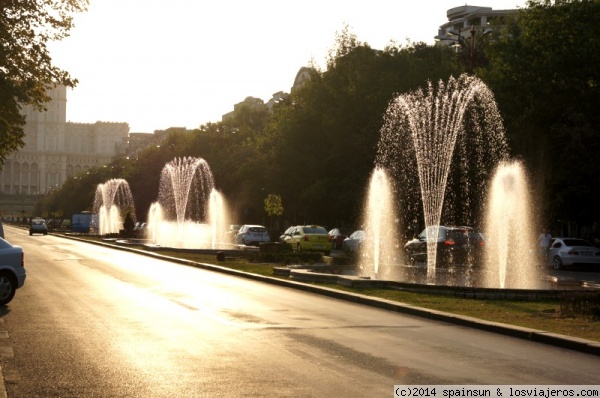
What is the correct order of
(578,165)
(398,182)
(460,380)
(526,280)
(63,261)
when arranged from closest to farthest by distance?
(460,380) → (526,280) → (63,261) → (578,165) → (398,182)

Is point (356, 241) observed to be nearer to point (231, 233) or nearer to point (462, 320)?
point (231, 233)

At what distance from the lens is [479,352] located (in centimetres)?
1293

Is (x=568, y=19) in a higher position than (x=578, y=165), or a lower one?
higher

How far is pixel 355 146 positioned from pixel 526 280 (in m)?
36.9

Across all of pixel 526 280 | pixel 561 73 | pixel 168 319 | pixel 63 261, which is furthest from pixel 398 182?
pixel 168 319

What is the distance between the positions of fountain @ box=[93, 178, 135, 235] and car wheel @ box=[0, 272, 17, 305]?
9302cm

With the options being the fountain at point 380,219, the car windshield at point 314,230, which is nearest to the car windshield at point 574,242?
the fountain at point 380,219

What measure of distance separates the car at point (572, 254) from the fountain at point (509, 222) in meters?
1.00

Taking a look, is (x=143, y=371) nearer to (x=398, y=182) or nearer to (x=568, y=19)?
(x=568, y=19)

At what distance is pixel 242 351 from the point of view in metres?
12.6

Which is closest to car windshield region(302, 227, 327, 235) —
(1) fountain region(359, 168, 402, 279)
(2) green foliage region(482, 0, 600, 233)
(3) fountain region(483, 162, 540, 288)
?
(1) fountain region(359, 168, 402, 279)

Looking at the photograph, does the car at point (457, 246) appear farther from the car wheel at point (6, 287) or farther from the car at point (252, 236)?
the car at point (252, 236)

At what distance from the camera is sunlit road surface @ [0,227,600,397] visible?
33.0 feet

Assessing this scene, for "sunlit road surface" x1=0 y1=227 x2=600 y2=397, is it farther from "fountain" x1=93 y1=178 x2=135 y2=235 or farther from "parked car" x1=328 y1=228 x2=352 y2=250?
"fountain" x1=93 y1=178 x2=135 y2=235
